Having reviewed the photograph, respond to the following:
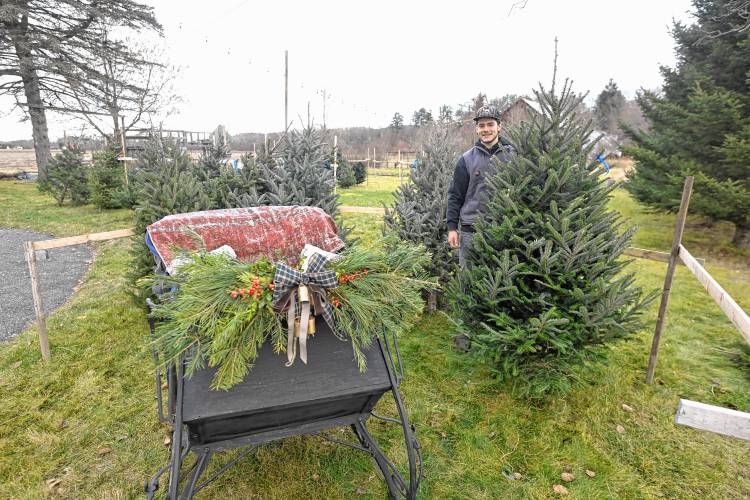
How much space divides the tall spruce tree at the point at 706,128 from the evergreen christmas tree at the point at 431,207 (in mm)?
5415

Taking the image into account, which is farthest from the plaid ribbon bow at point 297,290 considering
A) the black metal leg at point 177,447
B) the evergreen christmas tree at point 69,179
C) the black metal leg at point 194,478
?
the evergreen christmas tree at point 69,179

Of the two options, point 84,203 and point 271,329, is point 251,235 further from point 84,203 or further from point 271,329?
point 84,203

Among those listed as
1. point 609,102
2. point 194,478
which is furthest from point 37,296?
point 609,102

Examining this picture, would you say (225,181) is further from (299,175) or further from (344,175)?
(344,175)

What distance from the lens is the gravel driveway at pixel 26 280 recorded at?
5.09m

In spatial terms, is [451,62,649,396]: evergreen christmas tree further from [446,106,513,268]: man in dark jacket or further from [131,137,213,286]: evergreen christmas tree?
[131,137,213,286]: evergreen christmas tree

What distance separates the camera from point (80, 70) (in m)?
17.7

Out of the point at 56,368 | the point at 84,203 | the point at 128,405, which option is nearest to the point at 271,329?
the point at 128,405

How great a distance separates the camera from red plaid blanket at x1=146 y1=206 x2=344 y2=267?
8.91 ft

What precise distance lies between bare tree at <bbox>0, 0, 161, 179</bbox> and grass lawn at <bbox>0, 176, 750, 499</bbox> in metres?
17.8

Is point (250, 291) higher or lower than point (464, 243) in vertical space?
higher

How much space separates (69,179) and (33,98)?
775 cm

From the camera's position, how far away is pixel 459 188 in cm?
397

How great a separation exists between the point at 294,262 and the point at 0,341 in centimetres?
389
